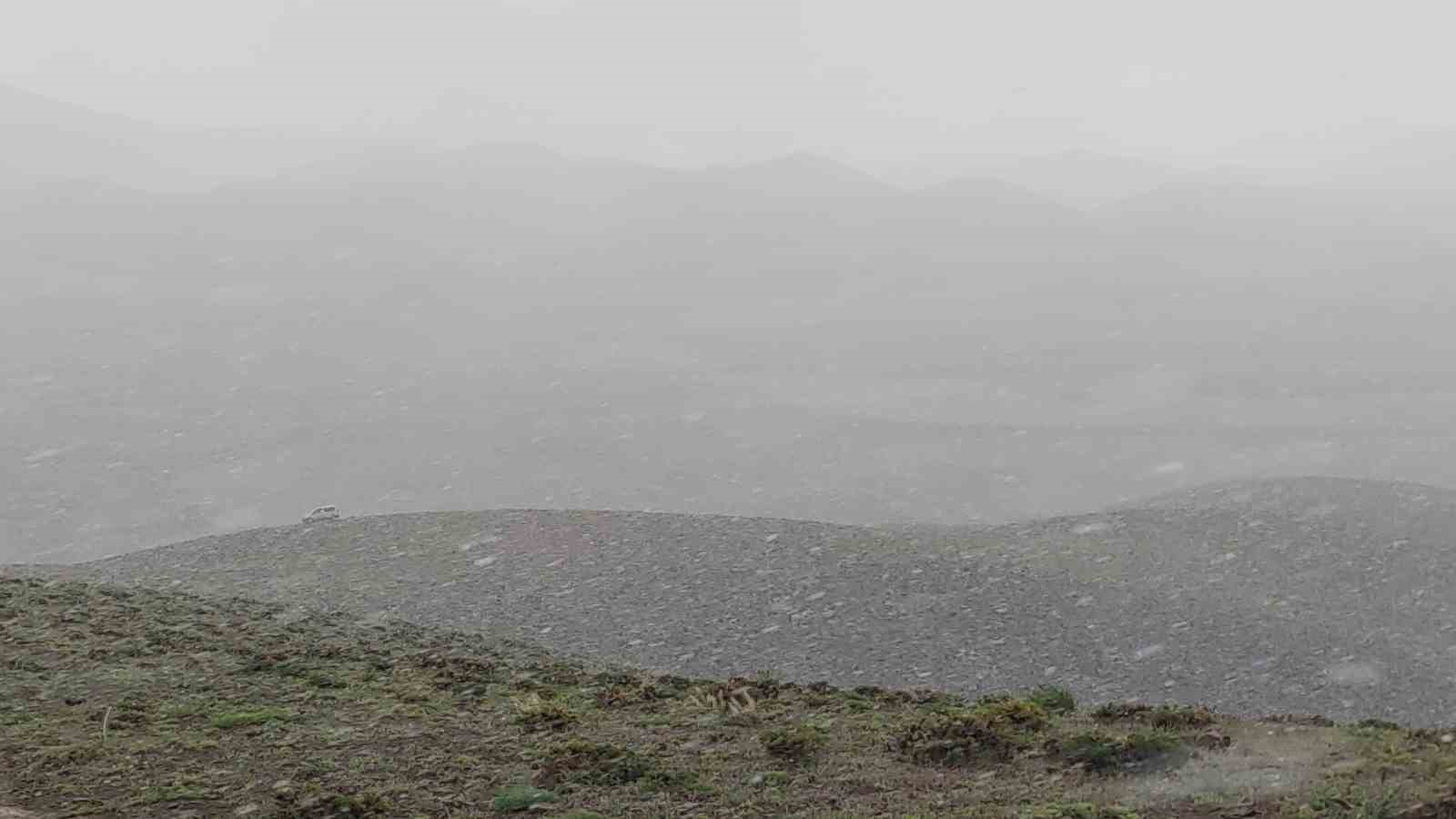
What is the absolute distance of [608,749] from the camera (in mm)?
10266

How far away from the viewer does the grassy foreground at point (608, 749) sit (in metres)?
8.88

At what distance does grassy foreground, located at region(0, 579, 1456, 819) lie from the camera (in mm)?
8875

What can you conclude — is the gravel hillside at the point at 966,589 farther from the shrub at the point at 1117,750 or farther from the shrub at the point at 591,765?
the shrub at the point at 591,765

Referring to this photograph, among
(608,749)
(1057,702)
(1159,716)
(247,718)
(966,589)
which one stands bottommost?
(966,589)

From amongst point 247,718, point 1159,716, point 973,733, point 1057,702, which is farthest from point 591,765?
point 1159,716

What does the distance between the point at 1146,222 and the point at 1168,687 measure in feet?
191

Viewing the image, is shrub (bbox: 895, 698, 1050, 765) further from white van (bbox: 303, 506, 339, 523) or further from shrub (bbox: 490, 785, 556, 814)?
white van (bbox: 303, 506, 339, 523)

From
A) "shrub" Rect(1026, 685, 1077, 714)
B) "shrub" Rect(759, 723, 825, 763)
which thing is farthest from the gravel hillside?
"shrub" Rect(759, 723, 825, 763)

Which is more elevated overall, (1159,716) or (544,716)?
(544,716)

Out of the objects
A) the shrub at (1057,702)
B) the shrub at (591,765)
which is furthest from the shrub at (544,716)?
the shrub at (1057,702)

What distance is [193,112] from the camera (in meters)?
147

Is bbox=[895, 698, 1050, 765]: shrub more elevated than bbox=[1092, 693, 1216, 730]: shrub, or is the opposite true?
bbox=[895, 698, 1050, 765]: shrub

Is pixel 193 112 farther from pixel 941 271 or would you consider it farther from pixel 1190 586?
pixel 1190 586

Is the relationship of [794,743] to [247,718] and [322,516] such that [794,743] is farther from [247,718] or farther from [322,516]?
[322,516]
